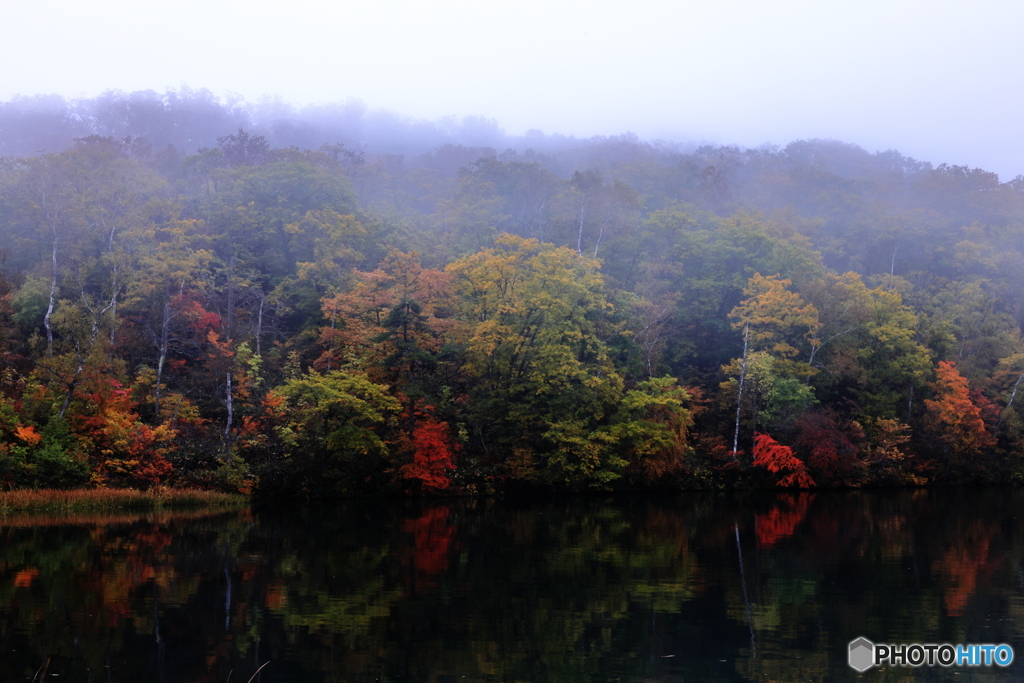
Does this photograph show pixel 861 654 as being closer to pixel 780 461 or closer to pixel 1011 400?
pixel 780 461

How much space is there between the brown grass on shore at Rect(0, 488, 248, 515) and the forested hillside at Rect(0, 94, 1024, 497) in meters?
1.29

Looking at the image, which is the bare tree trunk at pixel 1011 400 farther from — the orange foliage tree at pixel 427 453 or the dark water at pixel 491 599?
the orange foliage tree at pixel 427 453

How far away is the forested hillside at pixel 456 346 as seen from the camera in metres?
29.8

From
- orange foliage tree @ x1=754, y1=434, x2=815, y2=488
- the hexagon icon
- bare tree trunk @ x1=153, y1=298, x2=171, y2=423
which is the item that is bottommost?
orange foliage tree @ x1=754, y1=434, x2=815, y2=488

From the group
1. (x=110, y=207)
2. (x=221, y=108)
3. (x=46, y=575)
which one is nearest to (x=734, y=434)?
(x=46, y=575)

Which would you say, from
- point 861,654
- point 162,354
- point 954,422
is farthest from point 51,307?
point 954,422

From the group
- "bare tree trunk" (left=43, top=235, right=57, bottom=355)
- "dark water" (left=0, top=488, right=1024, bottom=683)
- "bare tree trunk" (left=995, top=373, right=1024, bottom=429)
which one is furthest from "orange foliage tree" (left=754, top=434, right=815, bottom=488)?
"bare tree trunk" (left=43, top=235, right=57, bottom=355)

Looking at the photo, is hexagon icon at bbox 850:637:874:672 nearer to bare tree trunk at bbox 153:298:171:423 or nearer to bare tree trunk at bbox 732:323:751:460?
bare tree trunk at bbox 732:323:751:460

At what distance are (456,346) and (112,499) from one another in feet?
46.4

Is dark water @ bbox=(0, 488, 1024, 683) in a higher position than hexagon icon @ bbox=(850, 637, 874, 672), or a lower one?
lower

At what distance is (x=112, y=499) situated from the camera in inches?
985

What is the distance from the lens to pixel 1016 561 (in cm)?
1571

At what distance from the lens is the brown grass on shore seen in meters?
23.5

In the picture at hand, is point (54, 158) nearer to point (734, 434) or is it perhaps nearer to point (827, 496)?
point (734, 434)
